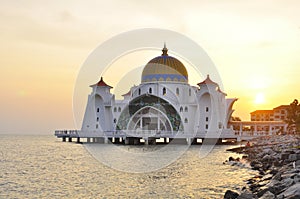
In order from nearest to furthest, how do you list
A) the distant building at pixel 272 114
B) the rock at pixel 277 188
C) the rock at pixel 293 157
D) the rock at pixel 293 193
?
the rock at pixel 293 193, the rock at pixel 277 188, the rock at pixel 293 157, the distant building at pixel 272 114

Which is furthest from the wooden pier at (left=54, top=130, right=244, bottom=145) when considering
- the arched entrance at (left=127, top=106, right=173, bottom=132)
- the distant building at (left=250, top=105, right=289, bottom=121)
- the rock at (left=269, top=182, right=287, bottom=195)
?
the distant building at (left=250, top=105, right=289, bottom=121)

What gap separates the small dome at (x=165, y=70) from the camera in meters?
67.1

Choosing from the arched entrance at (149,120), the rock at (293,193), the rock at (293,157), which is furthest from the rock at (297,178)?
the arched entrance at (149,120)

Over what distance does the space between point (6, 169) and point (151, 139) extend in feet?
97.8

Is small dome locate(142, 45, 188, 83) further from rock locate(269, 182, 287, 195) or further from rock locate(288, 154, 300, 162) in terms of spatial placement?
rock locate(269, 182, 287, 195)

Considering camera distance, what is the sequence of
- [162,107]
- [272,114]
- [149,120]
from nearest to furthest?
[162,107] < [149,120] < [272,114]

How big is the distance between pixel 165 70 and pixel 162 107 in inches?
289

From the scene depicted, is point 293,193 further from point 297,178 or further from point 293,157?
point 293,157

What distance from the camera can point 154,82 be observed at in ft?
→ 217

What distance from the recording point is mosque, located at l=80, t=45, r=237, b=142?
61.4 metres

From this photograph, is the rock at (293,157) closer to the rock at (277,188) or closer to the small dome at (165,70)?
the rock at (277,188)

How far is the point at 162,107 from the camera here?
6344 cm

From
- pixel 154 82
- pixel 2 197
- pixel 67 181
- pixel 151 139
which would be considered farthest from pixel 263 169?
pixel 154 82

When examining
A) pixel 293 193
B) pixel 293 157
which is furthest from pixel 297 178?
pixel 293 157
